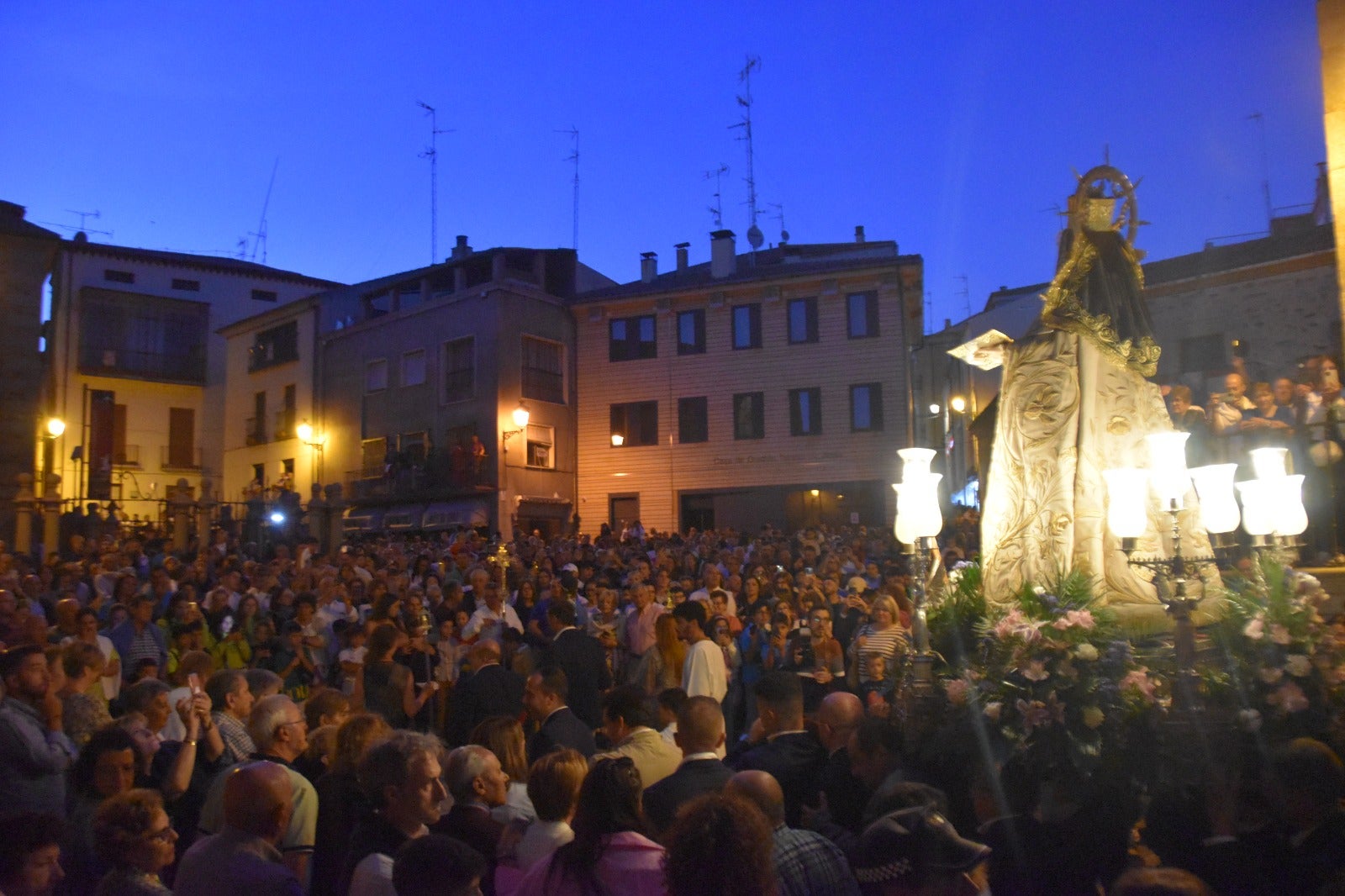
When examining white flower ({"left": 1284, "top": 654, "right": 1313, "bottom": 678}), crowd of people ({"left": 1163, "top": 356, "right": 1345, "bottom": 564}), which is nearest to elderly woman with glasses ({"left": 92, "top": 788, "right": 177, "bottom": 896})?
white flower ({"left": 1284, "top": 654, "right": 1313, "bottom": 678})

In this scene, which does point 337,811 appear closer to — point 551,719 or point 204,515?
point 551,719

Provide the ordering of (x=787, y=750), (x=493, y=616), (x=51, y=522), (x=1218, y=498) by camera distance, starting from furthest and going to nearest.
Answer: (x=51, y=522) < (x=493, y=616) < (x=1218, y=498) < (x=787, y=750)

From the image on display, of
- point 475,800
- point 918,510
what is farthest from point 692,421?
point 475,800

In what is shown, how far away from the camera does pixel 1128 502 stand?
231 inches

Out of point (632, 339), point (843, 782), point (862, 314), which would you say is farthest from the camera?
point (632, 339)

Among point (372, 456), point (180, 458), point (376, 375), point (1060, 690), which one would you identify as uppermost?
point (376, 375)

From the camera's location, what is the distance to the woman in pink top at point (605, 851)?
11.7ft

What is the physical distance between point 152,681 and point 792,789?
3.47m

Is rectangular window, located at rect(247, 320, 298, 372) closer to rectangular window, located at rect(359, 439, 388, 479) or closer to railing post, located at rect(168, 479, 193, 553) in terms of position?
rectangular window, located at rect(359, 439, 388, 479)

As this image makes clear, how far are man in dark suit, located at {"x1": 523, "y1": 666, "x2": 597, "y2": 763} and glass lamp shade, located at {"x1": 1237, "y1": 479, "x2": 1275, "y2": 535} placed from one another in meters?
4.20

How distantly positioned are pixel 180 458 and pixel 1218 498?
4241cm

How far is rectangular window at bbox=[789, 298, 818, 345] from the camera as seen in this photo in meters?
32.9

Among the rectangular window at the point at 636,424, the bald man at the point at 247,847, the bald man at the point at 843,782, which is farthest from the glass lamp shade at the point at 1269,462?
the rectangular window at the point at 636,424

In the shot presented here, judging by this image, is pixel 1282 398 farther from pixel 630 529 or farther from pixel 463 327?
pixel 463 327
